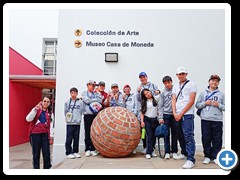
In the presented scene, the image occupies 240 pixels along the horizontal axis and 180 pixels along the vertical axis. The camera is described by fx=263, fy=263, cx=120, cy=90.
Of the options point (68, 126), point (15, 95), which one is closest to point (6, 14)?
point (68, 126)

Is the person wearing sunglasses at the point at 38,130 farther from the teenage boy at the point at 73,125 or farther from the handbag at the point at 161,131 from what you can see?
the handbag at the point at 161,131

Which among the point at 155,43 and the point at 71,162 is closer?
the point at 71,162

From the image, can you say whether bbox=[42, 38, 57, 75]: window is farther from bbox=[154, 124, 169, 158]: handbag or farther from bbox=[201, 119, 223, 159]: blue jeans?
bbox=[201, 119, 223, 159]: blue jeans

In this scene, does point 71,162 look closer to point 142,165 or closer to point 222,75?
point 142,165

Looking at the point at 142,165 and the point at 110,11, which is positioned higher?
the point at 110,11

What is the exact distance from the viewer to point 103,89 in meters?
5.71

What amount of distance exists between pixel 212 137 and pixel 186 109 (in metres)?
0.76

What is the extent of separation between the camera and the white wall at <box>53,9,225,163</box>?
6156 mm

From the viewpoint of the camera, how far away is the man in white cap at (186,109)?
4062 mm

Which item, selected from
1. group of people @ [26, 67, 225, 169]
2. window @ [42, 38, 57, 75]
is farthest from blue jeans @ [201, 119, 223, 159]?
window @ [42, 38, 57, 75]

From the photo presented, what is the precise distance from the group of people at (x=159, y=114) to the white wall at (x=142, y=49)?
0.70 m

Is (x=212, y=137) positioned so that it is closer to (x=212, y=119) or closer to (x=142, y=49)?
(x=212, y=119)

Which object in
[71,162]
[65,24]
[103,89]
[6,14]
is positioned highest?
[65,24]

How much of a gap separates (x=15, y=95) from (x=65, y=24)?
4.15 metres
